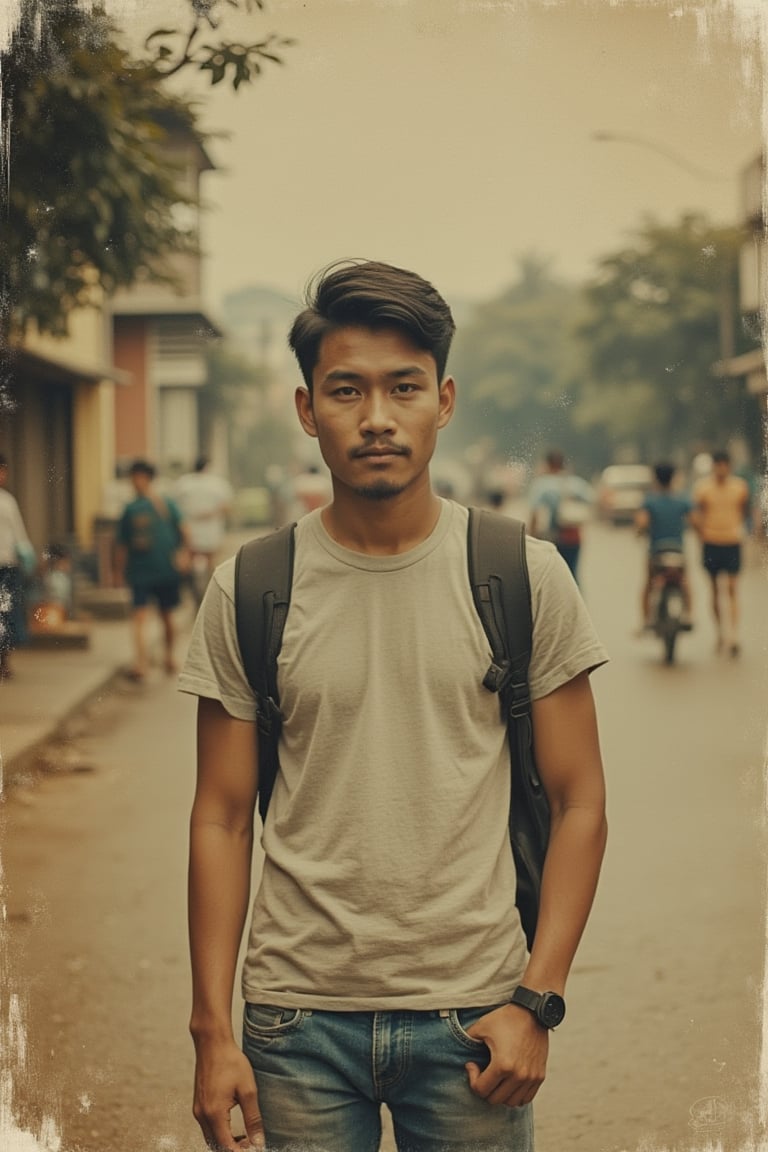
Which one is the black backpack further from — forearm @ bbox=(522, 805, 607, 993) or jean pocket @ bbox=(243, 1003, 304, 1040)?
jean pocket @ bbox=(243, 1003, 304, 1040)

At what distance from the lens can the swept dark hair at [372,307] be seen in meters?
2.39

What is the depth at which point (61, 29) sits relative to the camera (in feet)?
12.8

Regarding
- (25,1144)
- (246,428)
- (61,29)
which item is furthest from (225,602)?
(246,428)

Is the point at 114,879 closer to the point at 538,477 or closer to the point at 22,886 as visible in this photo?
the point at 22,886

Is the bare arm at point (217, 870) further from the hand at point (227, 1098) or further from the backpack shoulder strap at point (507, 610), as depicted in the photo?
the backpack shoulder strap at point (507, 610)

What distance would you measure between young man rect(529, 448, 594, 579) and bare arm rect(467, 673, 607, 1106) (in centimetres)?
1126

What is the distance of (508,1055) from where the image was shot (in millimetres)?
2217

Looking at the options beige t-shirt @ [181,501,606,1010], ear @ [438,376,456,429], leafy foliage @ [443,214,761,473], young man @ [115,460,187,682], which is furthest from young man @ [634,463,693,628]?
leafy foliage @ [443,214,761,473]

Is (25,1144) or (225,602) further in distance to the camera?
(25,1144)

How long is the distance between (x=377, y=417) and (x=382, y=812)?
0.58m

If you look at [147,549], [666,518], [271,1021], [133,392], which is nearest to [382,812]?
[271,1021]

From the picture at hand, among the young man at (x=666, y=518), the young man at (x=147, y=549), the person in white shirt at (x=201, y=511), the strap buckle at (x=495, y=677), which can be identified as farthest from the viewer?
the person in white shirt at (x=201, y=511)

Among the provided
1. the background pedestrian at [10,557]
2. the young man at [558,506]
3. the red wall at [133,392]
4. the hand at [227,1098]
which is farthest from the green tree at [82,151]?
the red wall at [133,392]

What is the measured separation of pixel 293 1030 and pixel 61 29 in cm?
267
